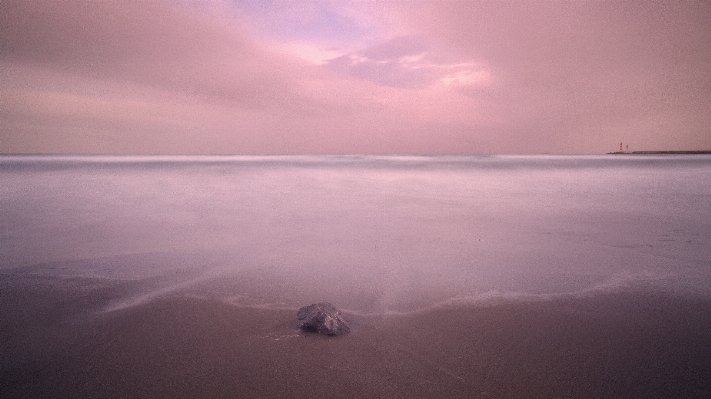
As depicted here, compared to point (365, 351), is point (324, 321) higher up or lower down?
higher up

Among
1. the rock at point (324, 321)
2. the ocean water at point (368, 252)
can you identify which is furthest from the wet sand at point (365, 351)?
the ocean water at point (368, 252)

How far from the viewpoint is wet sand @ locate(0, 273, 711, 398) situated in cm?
293

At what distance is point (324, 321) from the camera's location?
3.74 meters

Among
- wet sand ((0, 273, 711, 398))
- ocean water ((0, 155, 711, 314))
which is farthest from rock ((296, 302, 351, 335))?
ocean water ((0, 155, 711, 314))

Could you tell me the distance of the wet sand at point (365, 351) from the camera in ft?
9.62

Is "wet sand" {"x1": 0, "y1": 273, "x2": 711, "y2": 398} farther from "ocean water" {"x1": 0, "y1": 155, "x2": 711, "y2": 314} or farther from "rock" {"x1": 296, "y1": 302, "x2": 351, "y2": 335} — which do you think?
"ocean water" {"x1": 0, "y1": 155, "x2": 711, "y2": 314}

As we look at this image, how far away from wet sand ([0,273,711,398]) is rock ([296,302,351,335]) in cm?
11

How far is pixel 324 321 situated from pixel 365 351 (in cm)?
56

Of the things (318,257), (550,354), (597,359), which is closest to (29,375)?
(318,257)

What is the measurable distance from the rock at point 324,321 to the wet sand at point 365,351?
106 millimetres

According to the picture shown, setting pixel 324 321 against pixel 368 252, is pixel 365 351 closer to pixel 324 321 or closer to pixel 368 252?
pixel 324 321

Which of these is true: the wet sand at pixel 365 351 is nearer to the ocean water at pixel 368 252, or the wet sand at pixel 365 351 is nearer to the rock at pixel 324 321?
the rock at pixel 324 321

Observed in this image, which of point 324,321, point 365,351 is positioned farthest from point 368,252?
point 365,351

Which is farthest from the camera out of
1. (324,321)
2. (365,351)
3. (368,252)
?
(368,252)
